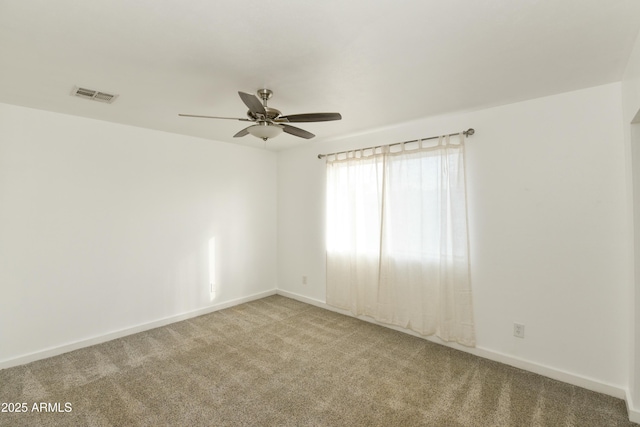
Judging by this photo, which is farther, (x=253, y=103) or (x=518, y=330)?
(x=518, y=330)

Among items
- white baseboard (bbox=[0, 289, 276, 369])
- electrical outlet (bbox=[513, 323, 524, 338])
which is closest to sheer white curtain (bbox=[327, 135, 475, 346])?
electrical outlet (bbox=[513, 323, 524, 338])

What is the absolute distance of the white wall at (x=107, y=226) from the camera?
273cm

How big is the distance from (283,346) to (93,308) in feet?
6.90

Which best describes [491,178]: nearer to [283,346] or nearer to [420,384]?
[420,384]

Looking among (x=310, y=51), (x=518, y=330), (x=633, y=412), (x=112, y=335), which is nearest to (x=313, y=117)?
(x=310, y=51)

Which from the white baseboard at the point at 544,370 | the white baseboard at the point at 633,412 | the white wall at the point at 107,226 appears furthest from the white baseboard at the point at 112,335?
the white baseboard at the point at 633,412

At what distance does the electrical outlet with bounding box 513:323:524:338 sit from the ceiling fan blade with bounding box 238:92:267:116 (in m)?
2.89

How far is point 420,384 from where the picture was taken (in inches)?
94.2

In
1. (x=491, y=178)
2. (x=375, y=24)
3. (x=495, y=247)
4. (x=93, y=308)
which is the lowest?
(x=93, y=308)

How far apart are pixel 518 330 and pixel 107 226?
4348 mm

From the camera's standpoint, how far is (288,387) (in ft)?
7.76

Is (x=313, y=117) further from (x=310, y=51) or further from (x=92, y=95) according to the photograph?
(x=92, y=95)

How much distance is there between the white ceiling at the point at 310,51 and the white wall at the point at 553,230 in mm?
276

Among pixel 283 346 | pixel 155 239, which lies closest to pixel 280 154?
pixel 155 239
